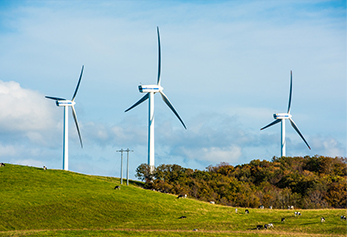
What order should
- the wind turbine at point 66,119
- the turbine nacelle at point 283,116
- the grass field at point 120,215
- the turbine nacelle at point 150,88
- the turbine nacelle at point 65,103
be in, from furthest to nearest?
1. the turbine nacelle at point 283,116
2. the turbine nacelle at point 65,103
3. the wind turbine at point 66,119
4. the turbine nacelle at point 150,88
5. the grass field at point 120,215

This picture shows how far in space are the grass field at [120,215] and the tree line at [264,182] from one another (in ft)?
75.9

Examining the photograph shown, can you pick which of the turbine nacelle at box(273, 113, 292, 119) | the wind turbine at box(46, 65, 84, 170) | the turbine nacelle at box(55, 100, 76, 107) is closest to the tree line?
the turbine nacelle at box(273, 113, 292, 119)

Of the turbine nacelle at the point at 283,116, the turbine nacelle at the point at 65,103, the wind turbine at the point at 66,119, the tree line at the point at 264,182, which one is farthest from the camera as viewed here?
the turbine nacelle at the point at 283,116

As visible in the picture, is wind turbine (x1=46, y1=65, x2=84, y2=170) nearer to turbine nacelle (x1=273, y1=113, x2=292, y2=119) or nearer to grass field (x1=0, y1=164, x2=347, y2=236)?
grass field (x1=0, y1=164, x2=347, y2=236)

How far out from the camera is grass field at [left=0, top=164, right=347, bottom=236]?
53784mm

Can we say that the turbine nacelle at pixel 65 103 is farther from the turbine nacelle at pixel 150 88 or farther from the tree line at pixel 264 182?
the tree line at pixel 264 182

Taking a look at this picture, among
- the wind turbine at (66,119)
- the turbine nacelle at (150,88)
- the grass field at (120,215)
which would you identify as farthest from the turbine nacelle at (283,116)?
the grass field at (120,215)

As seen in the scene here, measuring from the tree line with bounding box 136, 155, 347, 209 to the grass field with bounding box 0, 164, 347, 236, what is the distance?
23.1 metres

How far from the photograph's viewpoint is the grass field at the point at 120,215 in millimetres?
53784

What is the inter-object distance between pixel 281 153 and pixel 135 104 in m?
46.4

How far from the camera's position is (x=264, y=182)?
111688 millimetres

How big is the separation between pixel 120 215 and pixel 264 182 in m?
54.0

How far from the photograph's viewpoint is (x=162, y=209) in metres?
69.2

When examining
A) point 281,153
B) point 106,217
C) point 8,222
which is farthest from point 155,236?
point 281,153
